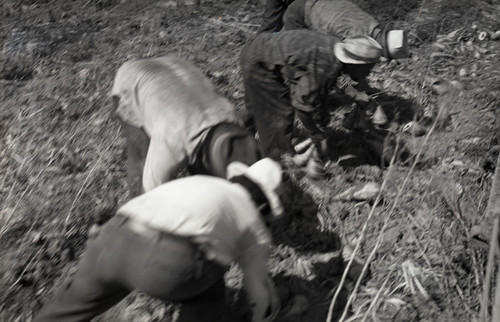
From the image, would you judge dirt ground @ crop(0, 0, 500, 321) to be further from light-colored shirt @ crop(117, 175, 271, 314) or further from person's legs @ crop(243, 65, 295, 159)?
light-colored shirt @ crop(117, 175, 271, 314)

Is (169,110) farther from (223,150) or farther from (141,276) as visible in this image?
(141,276)

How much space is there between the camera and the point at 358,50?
340 cm

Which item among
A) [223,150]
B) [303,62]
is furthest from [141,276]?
[303,62]

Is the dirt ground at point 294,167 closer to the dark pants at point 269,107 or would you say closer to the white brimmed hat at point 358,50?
the dark pants at point 269,107

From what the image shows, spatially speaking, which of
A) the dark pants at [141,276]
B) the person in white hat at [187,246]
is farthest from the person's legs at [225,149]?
the dark pants at [141,276]

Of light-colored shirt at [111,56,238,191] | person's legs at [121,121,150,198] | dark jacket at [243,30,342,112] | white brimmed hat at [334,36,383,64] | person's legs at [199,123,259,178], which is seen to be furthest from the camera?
dark jacket at [243,30,342,112]

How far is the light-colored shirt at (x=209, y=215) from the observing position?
2.03m

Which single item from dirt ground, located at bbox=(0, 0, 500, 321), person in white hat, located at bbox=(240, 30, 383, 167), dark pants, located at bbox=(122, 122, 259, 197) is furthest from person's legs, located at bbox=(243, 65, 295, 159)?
dark pants, located at bbox=(122, 122, 259, 197)

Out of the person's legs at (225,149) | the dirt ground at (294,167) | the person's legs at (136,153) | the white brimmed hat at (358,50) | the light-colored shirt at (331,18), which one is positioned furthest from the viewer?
the light-colored shirt at (331,18)

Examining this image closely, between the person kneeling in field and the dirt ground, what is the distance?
78 centimetres

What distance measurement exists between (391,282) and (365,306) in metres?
0.23

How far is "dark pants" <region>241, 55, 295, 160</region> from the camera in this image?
384cm

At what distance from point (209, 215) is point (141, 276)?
35 cm

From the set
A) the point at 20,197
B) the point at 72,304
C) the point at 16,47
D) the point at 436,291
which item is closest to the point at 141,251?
the point at 72,304
